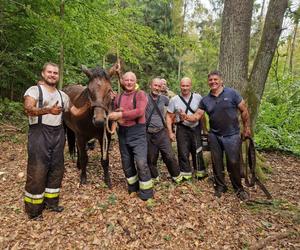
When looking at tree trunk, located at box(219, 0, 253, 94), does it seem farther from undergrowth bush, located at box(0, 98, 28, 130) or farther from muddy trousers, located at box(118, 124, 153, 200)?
undergrowth bush, located at box(0, 98, 28, 130)

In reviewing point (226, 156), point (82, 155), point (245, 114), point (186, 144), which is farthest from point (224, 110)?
point (82, 155)

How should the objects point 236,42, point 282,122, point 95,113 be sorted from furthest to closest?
point 282,122
point 236,42
point 95,113

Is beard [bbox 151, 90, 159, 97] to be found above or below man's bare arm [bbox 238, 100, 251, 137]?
above

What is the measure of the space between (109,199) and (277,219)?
2.84 meters

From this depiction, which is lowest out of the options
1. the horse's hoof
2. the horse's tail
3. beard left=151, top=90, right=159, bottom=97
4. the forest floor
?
the forest floor

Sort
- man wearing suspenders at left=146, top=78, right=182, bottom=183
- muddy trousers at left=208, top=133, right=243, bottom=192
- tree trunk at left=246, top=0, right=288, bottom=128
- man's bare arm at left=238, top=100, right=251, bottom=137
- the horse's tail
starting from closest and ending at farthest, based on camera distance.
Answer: man's bare arm at left=238, top=100, right=251, bottom=137
muddy trousers at left=208, top=133, right=243, bottom=192
man wearing suspenders at left=146, top=78, right=182, bottom=183
tree trunk at left=246, top=0, right=288, bottom=128
the horse's tail

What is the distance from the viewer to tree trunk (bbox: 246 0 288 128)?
6.52 metres

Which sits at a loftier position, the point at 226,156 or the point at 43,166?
the point at 43,166

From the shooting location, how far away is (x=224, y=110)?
A: 5.21 m

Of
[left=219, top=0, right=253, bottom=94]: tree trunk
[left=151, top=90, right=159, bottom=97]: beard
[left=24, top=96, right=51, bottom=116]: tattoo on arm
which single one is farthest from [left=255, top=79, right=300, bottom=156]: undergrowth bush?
[left=24, top=96, right=51, bottom=116]: tattoo on arm

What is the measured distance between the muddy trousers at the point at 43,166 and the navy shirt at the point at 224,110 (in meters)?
2.68

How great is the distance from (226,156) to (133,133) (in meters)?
1.83

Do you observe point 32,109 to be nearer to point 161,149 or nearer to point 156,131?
point 156,131

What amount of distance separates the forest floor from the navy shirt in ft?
4.11
